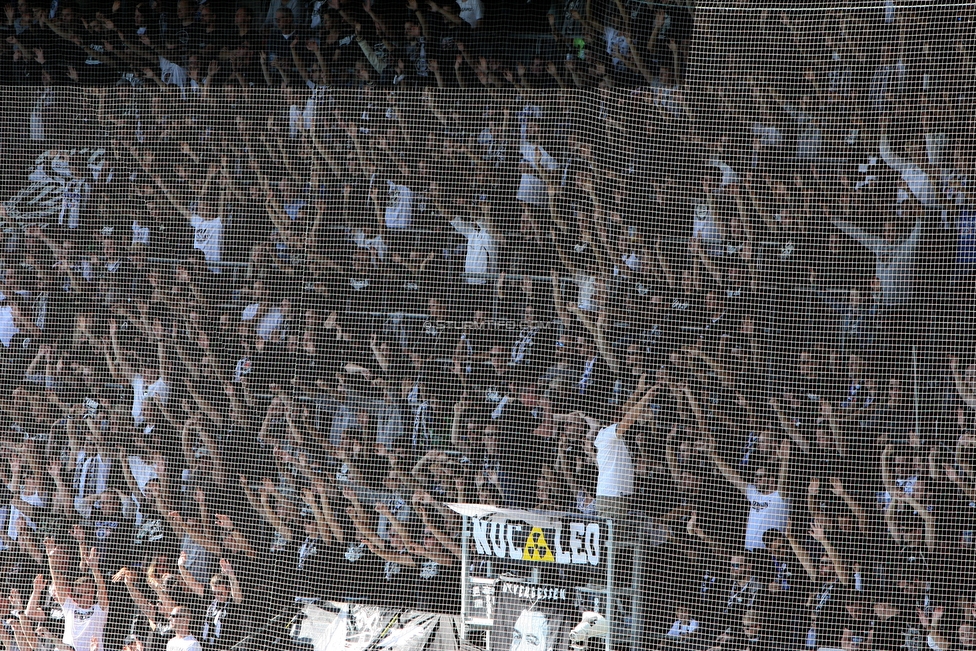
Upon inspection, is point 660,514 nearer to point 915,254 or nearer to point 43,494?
point 915,254

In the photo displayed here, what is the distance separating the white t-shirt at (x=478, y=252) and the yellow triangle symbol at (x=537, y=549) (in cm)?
115

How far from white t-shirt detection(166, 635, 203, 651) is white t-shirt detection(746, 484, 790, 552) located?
2291 millimetres

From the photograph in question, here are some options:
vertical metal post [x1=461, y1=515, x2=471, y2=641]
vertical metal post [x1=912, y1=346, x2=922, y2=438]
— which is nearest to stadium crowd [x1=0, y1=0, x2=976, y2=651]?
vertical metal post [x1=912, y1=346, x2=922, y2=438]


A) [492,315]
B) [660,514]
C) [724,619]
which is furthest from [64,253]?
[724,619]

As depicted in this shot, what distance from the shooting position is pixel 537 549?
377 centimetres

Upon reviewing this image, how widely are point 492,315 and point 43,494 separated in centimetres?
216

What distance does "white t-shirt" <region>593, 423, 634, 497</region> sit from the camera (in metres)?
3.88

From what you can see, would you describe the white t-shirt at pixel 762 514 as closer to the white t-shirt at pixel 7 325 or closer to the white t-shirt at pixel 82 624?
the white t-shirt at pixel 82 624

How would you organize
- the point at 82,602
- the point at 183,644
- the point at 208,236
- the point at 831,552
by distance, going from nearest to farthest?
the point at 831,552, the point at 183,644, the point at 82,602, the point at 208,236

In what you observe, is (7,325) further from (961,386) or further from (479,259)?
(961,386)

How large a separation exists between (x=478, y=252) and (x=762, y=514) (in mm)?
1644

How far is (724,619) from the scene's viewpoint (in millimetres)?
3729

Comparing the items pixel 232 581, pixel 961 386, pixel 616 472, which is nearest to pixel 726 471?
pixel 616 472

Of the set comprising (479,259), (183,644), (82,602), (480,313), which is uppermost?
(479,259)
